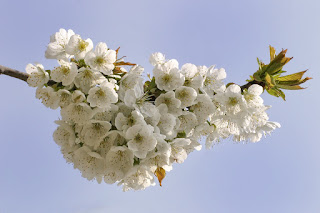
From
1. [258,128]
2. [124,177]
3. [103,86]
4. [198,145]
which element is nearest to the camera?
[103,86]

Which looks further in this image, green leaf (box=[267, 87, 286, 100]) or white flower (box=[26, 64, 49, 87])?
green leaf (box=[267, 87, 286, 100])

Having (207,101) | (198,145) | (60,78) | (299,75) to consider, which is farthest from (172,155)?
(299,75)

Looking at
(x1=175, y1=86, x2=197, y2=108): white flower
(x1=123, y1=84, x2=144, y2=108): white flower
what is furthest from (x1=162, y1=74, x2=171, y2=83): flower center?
(x1=123, y1=84, x2=144, y2=108): white flower

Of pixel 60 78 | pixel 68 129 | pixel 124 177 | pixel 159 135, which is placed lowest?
pixel 124 177

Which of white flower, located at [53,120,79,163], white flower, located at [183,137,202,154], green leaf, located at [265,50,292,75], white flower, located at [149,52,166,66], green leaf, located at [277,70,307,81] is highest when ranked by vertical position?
white flower, located at [149,52,166,66]

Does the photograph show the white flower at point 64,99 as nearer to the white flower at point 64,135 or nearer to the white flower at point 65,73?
the white flower at point 65,73

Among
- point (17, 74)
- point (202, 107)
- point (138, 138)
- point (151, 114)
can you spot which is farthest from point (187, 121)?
point (17, 74)

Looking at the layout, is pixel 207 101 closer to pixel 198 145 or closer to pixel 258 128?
pixel 198 145

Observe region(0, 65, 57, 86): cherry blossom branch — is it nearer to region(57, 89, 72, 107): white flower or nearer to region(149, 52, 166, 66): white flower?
region(57, 89, 72, 107): white flower
